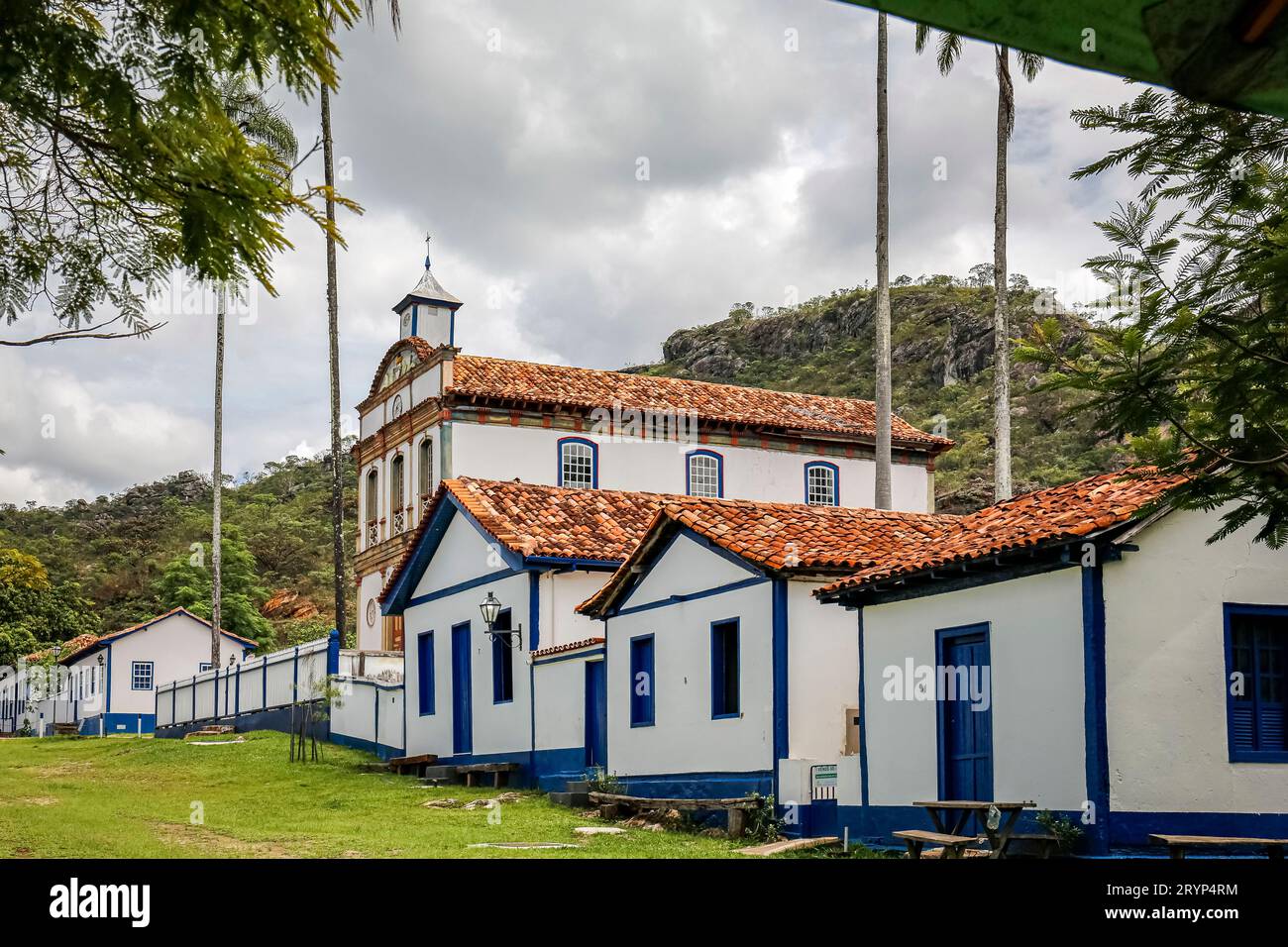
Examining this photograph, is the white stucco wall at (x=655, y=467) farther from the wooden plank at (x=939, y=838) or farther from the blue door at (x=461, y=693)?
the wooden plank at (x=939, y=838)

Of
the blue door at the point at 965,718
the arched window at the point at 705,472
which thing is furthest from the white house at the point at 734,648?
the arched window at the point at 705,472

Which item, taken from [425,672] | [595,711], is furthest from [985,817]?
[425,672]

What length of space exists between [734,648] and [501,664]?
6275 mm

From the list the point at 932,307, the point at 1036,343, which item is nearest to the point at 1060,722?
the point at 1036,343

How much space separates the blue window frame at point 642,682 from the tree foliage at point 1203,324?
11089 mm

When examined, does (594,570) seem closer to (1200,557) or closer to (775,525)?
(775,525)

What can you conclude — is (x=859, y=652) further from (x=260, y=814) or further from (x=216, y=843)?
(x=260, y=814)

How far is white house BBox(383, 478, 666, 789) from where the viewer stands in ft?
66.6

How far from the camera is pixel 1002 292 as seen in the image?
91.5ft

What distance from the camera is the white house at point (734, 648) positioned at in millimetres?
15688

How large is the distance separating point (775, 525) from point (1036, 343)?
10220 mm

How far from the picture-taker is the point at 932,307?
2943 inches

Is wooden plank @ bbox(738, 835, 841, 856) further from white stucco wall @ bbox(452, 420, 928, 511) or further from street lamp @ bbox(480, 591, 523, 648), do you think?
white stucco wall @ bbox(452, 420, 928, 511)
